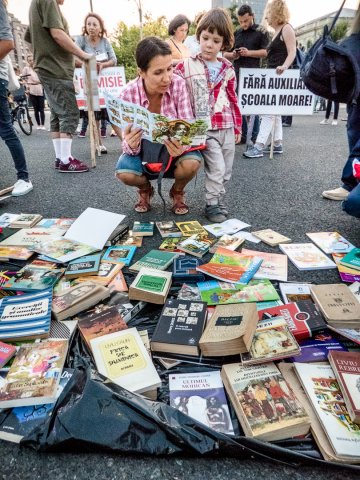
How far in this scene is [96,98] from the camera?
138 inches

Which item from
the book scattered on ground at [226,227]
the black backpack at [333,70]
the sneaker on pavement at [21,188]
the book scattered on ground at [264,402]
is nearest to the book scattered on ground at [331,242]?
the book scattered on ground at [226,227]

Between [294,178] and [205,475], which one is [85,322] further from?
[294,178]

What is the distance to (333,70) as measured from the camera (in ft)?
6.02

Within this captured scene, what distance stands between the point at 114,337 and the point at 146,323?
0.64 ft

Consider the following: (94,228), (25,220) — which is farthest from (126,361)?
(25,220)

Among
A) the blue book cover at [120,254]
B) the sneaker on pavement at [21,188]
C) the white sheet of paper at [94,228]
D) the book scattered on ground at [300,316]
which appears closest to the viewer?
the book scattered on ground at [300,316]

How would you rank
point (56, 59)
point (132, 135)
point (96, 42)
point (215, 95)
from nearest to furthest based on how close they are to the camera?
point (132, 135), point (215, 95), point (56, 59), point (96, 42)

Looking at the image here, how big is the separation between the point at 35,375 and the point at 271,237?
1460 mm

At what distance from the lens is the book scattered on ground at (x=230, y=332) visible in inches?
42.1

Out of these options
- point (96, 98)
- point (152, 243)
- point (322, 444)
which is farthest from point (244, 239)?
point (96, 98)

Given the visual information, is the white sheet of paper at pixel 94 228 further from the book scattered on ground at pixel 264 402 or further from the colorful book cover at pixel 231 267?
the book scattered on ground at pixel 264 402

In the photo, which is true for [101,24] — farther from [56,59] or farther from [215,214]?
[215,214]

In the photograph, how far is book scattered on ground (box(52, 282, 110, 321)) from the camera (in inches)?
52.1

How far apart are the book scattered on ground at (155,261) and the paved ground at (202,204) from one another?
261mm
